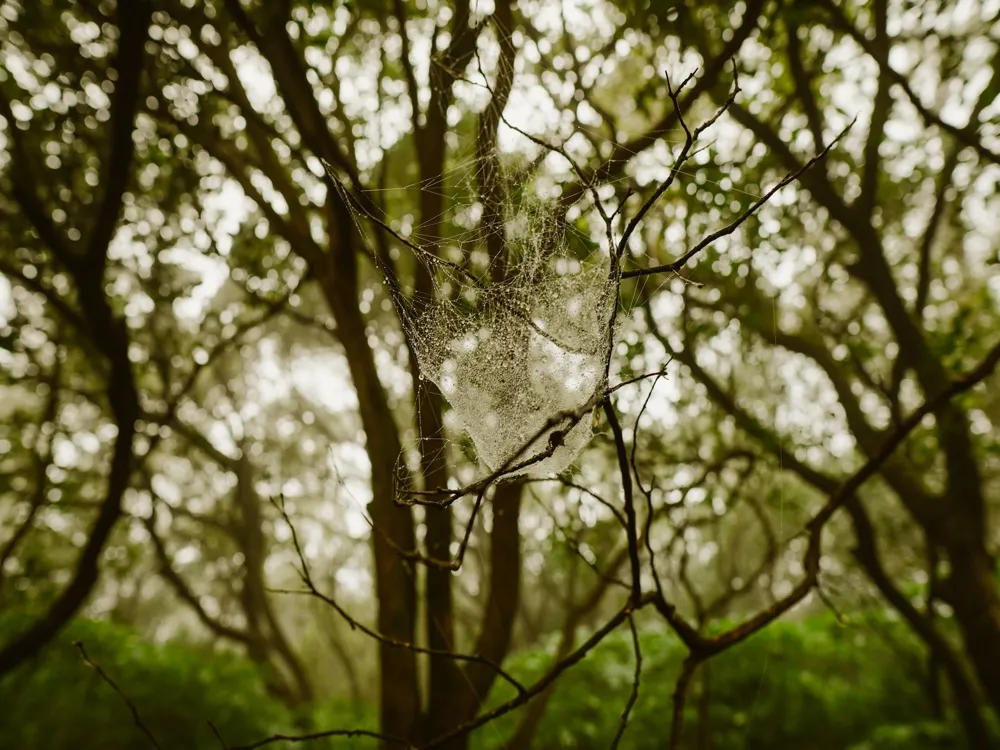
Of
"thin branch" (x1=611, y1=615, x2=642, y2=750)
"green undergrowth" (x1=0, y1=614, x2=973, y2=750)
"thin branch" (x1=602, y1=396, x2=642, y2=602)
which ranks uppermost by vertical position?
"green undergrowth" (x1=0, y1=614, x2=973, y2=750)

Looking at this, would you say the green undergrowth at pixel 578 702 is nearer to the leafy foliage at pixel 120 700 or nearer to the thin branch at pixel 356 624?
the leafy foliage at pixel 120 700

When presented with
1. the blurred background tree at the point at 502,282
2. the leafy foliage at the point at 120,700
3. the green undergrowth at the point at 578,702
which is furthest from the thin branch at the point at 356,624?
the leafy foliage at the point at 120,700

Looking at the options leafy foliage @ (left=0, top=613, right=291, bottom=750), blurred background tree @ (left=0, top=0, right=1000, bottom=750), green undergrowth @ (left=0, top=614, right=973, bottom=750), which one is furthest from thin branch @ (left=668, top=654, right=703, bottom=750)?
leafy foliage @ (left=0, top=613, right=291, bottom=750)

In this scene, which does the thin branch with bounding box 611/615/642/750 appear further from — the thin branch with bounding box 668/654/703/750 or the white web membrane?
the white web membrane

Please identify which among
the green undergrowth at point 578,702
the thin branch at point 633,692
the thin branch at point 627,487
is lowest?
the thin branch at point 633,692

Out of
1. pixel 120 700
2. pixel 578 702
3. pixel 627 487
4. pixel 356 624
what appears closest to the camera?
pixel 627 487

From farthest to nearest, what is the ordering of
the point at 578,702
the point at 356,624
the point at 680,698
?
the point at 578,702 < the point at 680,698 < the point at 356,624

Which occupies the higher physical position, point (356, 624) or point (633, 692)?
point (356, 624)

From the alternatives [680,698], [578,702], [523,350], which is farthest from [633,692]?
[578,702]

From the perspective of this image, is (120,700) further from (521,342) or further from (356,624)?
(521,342)

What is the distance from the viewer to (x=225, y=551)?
10406 millimetres

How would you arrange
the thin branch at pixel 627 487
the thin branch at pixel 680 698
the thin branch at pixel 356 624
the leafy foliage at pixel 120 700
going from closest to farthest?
1. the thin branch at pixel 627 487
2. the thin branch at pixel 356 624
3. the thin branch at pixel 680 698
4. the leafy foliage at pixel 120 700

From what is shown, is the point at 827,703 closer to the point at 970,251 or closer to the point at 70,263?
the point at 70,263

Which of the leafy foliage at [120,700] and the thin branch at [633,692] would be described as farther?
the leafy foliage at [120,700]
